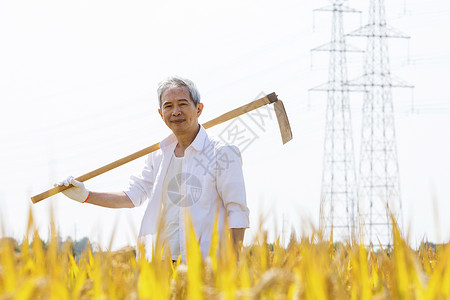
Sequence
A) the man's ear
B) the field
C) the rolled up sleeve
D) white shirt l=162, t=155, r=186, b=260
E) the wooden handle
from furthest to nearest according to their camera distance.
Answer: the wooden handle < the man's ear < white shirt l=162, t=155, r=186, b=260 < the rolled up sleeve < the field

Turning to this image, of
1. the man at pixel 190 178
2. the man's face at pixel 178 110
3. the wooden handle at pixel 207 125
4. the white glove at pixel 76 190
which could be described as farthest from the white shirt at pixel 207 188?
the wooden handle at pixel 207 125

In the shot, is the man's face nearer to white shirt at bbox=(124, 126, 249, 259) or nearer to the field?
white shirt at bbox=(124, 126, 249, 259)

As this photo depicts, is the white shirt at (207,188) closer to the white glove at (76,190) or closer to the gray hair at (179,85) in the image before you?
the gray hair at (179,85)

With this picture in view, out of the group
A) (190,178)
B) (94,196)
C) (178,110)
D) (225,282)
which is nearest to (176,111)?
(178,110)

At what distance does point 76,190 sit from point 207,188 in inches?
37.3

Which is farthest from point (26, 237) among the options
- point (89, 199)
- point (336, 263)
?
point (89, 199)

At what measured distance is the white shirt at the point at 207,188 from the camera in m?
3.00

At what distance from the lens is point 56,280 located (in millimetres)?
1158

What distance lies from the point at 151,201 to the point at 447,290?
226 cm

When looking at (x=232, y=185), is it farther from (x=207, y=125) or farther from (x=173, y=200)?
(x=207, y=125)

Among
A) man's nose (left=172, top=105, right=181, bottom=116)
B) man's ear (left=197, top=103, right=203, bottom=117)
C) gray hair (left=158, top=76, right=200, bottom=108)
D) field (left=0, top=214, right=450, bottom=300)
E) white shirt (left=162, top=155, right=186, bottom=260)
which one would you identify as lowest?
field (left=0, top=214, right=450, bottom=300)

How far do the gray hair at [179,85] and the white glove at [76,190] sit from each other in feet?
2.60

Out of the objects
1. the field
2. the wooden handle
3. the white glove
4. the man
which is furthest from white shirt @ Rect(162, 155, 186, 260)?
the field

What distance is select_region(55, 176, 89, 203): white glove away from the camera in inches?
141
